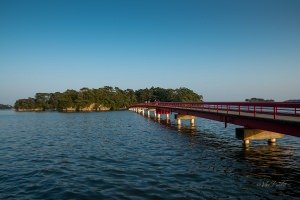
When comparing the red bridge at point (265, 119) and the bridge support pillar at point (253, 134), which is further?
the bridge support pillar at point (253, 134)

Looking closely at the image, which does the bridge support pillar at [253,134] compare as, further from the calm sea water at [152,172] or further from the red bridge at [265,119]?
the calm sea water at [152,172]

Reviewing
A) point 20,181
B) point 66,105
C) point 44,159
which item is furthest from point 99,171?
point 66,105

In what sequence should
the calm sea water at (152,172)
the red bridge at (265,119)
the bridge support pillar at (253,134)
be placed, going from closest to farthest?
the calm sea water at (152,172)
the red bridge at (265,119)
the bridge support pillar at (253,134)

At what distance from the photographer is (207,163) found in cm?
2295

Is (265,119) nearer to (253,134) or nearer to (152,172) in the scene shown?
(253,134)

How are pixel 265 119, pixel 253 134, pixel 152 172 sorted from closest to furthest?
1. pixel 152 172
2. pixel 265 119
3. pixel 253 134

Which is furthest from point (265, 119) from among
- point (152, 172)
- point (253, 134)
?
point (152, 172)

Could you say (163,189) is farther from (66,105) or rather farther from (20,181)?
(66,105)

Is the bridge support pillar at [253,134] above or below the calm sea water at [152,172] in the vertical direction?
above

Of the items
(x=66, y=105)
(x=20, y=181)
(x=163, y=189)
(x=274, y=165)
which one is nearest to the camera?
(x=163, y=189)

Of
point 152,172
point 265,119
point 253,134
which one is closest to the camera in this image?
point 152,172

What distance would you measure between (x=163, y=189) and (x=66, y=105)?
19103 centimetres

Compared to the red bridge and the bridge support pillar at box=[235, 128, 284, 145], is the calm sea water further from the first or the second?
the red bridge

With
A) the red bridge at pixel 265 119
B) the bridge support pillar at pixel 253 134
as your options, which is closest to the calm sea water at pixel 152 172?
the bridge support pillar at pixel 253 134
